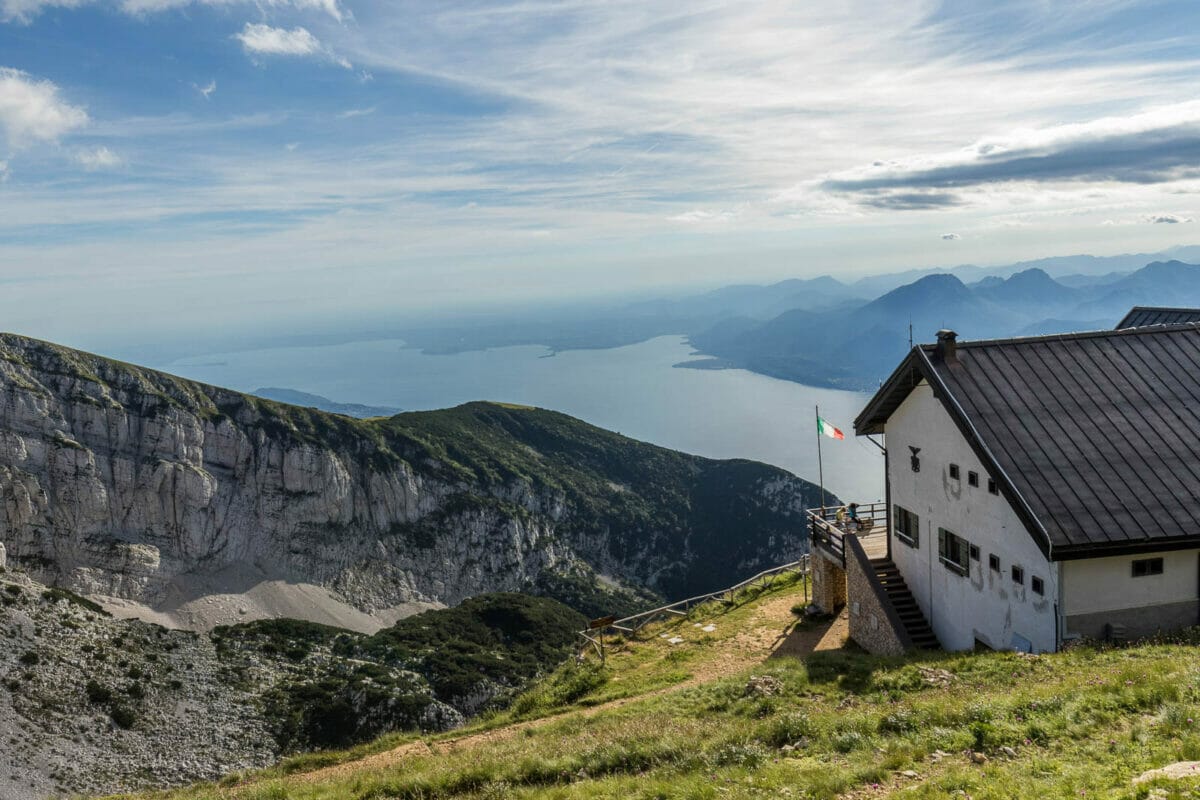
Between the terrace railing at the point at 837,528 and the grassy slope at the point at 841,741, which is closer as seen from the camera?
the grassy slope at the point at 841,741

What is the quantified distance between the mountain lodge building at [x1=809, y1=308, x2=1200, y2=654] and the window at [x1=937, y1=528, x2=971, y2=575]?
0.07 m

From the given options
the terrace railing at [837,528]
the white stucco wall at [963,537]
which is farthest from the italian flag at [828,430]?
the white stucco wall at [963,537]

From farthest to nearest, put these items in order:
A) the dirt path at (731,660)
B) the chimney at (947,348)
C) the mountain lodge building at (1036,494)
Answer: the chimney at (947,348) < the dirt path at (731,660) < the mountain lodge building at (1036,494)

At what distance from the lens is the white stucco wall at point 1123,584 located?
811 inches

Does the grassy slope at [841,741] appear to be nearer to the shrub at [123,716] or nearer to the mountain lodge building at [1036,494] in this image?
the mountain lodge building at [1036,494]

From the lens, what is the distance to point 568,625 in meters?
107

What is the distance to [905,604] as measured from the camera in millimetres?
28797

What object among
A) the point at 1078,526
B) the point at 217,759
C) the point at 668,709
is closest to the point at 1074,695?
the point at 1078,526

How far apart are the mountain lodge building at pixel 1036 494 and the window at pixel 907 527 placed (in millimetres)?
80

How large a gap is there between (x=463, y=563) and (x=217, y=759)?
253 ft

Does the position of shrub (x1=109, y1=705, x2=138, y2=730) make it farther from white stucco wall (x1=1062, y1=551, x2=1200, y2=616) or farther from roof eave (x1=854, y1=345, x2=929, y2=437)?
white stucco wall (x1=1062, y1=551, x2=1200, y2=616)

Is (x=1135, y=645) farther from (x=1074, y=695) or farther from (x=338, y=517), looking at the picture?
(x=338, y=517)

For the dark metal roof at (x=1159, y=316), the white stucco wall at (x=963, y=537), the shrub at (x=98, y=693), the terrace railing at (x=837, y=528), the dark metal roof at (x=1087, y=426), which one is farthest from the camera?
the shrub at (x=98, y=693)

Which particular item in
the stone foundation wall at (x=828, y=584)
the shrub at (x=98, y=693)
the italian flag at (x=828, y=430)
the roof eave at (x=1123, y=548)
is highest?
the italian flag at (x=828, y=430)
